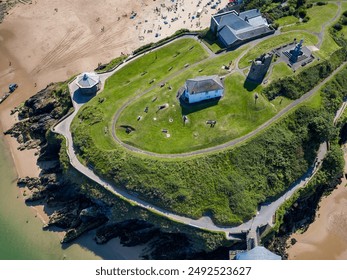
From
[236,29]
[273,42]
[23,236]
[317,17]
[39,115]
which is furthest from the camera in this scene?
[317,17]

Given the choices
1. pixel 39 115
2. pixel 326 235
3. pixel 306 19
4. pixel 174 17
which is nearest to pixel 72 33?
pixel 174 17

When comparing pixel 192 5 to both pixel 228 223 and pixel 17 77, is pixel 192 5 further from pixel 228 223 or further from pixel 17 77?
pixel 228 223

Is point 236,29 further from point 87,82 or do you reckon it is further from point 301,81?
point 87,82

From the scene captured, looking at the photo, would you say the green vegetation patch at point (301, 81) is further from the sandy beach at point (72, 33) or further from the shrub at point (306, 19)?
the sandy beach at point (72, 33)

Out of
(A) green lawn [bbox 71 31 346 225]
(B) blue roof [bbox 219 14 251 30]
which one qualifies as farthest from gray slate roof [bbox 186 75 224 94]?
(B) blue roof [bbox 219 14 251 30]

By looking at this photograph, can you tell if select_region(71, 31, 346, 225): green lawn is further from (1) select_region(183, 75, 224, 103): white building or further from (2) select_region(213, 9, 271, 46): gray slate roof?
(2) select_region(213, 9, 271, 46): gray slate roof

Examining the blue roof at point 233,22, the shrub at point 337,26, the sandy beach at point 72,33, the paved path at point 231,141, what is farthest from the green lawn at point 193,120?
the shrub at point 337,26
